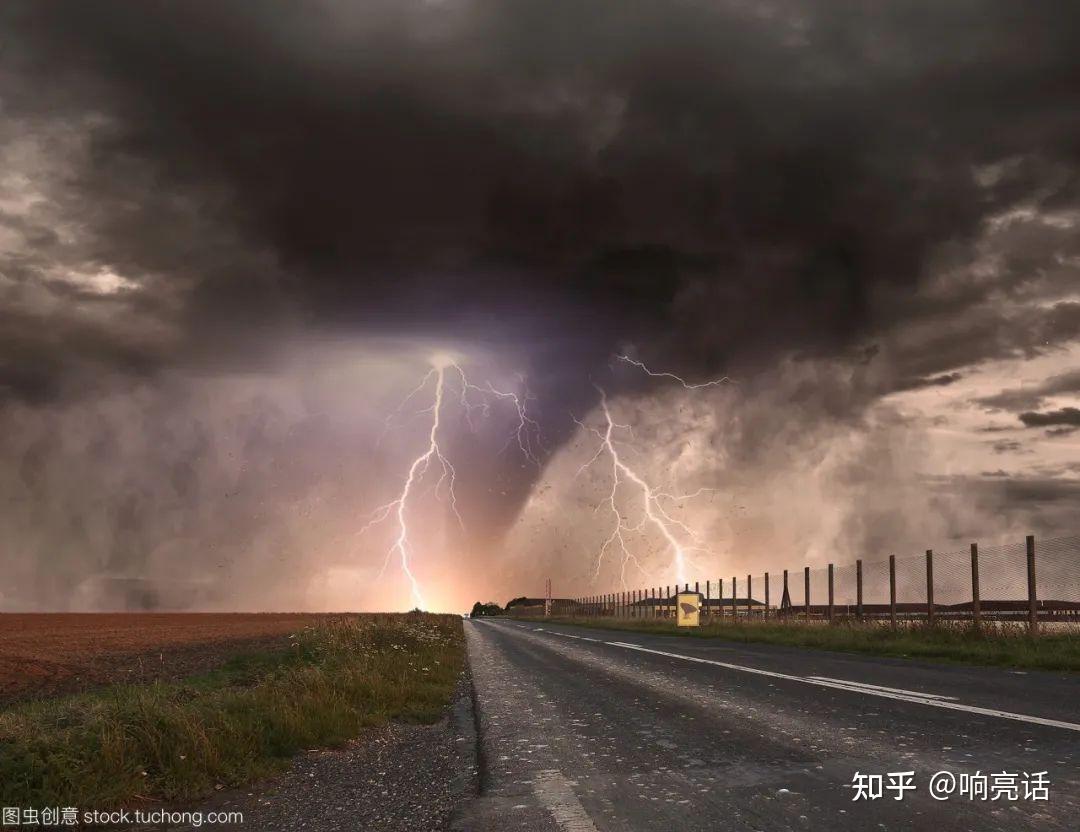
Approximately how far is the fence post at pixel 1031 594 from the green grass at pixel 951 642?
9.6 inches

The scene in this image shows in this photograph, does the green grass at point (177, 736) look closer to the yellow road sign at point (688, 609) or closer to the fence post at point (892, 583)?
the fence post at point (892, 583)

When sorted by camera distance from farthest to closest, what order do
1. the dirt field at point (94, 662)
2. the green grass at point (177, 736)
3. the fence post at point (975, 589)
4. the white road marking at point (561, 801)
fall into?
the dirt field at point (94, 662)
the fence post at point (975, 589)
the green grass at point (177, 736)
the white road marking at point (561, 801)

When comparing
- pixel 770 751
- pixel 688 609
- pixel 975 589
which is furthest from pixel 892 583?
pixel 770 751

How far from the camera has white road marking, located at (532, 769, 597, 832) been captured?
3.73 metres

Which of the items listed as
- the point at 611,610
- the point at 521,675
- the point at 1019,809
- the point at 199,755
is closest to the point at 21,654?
the point at 521,675

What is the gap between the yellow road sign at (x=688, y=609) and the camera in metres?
35.4

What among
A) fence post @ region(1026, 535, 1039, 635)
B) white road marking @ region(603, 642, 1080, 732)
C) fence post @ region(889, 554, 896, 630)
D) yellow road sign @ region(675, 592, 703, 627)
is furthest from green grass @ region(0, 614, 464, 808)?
yellow road sign @ region(675, 592, 703, 627)

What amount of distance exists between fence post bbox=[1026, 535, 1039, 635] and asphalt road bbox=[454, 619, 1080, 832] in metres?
6.66

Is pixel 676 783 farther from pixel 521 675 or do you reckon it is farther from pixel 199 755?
pixel 521 675

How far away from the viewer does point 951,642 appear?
16.3 meters

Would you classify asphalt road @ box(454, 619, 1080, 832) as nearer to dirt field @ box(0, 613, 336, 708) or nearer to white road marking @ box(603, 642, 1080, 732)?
white road marking @ box(603, 642, 1080, 732)

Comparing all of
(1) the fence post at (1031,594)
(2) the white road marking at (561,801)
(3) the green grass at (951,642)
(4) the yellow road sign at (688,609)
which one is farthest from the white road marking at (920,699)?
(4) the yellow road sign at (688,609)

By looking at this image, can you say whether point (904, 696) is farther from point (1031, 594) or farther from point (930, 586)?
point (930, 586)

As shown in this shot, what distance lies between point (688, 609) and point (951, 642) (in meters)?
20.1
